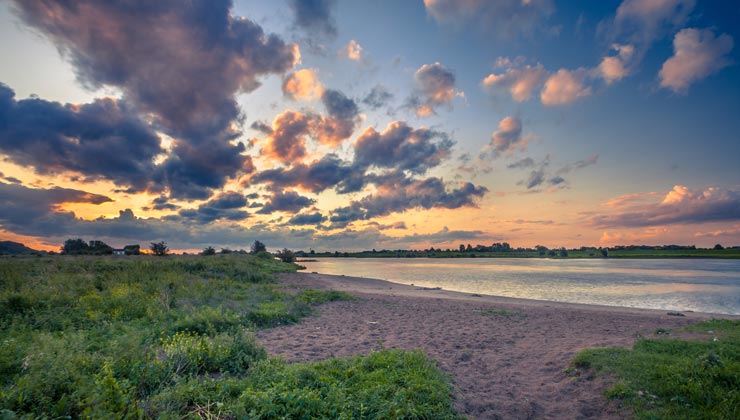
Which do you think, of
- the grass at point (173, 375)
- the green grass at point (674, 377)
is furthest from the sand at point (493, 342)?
the grass at point (173, 375)

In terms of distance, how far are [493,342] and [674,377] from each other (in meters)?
4.99

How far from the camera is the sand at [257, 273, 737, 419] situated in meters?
6.27

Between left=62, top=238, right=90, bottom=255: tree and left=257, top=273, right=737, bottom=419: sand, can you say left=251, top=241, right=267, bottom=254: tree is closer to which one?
left=62, top=238, right=90, bottom=255: tree

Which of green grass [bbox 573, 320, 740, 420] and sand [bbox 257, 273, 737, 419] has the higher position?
green grass [bbox 573, 320, 740, 420]

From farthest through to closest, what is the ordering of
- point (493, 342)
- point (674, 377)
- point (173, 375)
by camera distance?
point (493, 342) → point (674, 377) → point (173, 375)

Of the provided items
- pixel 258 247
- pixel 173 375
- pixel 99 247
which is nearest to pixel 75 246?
pixel 99 247

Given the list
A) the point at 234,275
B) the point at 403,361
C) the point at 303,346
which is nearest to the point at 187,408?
the point at 403,361

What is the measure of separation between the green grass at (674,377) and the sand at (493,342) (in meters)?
0.45

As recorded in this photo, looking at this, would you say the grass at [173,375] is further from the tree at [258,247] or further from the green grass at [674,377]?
the tree at [258,247]

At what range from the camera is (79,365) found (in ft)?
16.3

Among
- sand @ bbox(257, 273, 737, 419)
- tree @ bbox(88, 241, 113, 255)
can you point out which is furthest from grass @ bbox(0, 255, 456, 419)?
tree @ bbox(88, 241, 113, 255)

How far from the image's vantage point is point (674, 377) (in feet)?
20.1

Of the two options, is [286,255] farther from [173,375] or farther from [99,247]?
[173,375]

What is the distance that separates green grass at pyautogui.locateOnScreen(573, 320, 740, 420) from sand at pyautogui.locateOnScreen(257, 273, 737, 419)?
449 mm
